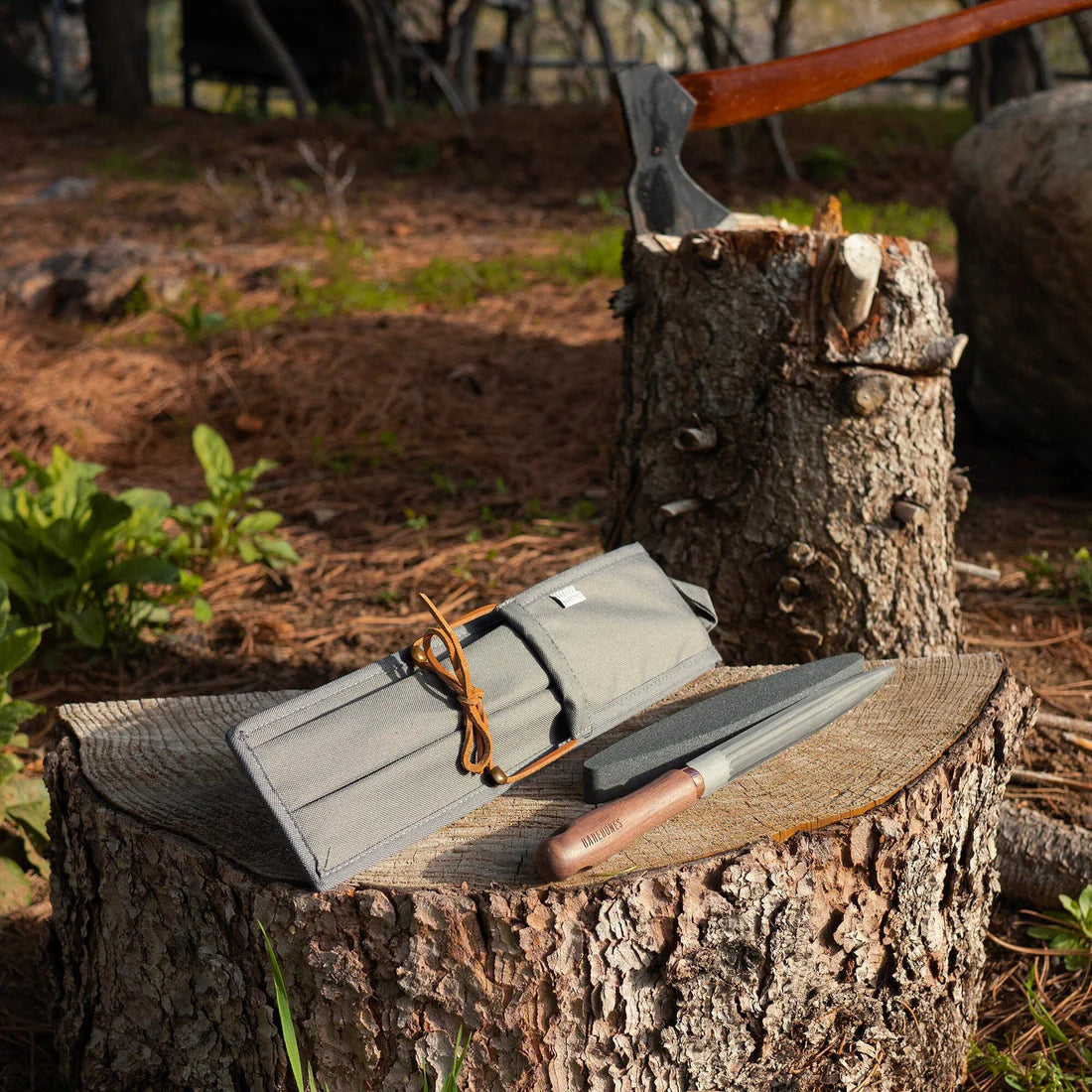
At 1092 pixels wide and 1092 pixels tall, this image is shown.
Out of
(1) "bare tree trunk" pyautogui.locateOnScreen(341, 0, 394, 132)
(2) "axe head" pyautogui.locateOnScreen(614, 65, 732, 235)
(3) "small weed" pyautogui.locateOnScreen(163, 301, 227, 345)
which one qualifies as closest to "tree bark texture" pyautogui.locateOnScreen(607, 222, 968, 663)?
(2) "axe head" pyautogui.locateOnScreen(614, 65, 732, 235)

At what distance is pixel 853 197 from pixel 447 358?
4426 mm

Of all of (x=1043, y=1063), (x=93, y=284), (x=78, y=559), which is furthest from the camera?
(x=93, y=284)

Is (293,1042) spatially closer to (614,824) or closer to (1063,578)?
(614,824)

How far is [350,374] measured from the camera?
15.0ft

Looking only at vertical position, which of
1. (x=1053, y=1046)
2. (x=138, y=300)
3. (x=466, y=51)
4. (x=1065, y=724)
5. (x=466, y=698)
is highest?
(x=466, y=51)

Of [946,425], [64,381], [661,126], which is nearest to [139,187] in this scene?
[64,381]

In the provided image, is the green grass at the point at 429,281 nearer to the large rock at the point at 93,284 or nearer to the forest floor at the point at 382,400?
the forest floor at the point at 382,400

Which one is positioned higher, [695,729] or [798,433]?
[798,433]

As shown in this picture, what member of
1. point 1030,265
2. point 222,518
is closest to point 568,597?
point 222,518

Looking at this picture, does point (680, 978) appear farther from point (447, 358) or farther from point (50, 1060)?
point (447, 358)

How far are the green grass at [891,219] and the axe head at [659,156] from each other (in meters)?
3.38

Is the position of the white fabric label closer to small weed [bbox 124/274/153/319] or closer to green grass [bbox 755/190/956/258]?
small weed [bbox 124/274/153/319]

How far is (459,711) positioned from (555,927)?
33cm

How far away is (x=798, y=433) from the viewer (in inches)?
89.4
